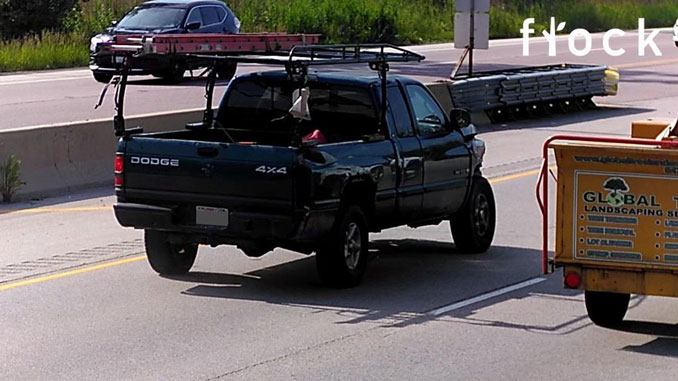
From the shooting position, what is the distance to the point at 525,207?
1546 cm

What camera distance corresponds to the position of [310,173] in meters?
10.2

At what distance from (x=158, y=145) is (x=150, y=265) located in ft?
4.45

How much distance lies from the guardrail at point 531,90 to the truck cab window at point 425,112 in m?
12.0

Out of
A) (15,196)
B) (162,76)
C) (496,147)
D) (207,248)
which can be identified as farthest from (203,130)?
(162,76)

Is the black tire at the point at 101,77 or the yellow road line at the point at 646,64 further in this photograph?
the yellow road line at the point at 646,64

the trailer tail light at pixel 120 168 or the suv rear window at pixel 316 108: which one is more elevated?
the suv rear window at pixel 316 108

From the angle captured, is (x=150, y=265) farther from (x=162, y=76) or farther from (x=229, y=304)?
(x=162, y=76)

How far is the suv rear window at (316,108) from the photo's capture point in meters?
11.6

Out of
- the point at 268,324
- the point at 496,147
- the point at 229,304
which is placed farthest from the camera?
the point at 496,147

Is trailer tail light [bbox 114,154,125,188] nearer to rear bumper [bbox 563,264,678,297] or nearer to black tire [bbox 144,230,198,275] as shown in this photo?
black tire [bbox 144,230,198,275]

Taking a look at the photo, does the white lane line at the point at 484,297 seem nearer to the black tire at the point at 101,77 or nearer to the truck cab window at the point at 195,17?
the black tire at the point at 101,77

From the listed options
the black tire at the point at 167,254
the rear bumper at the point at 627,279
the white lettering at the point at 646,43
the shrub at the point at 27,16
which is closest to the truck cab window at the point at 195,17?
the shrub at the point at 27,16

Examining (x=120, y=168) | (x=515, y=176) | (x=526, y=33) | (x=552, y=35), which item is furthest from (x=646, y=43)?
(x=120, y=168)

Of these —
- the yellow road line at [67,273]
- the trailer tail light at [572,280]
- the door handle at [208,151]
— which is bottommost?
the yellow road line at [67,273]
